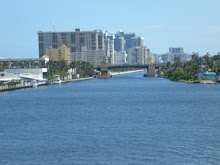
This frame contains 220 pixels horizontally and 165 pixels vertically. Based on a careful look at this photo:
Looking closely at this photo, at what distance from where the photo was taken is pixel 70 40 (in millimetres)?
187000

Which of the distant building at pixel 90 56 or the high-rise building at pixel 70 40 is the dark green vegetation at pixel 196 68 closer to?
the distant building at pixel 90 56

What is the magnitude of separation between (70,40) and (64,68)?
6937cm

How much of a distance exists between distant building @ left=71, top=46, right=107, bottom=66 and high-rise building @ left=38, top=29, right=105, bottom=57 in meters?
3.30

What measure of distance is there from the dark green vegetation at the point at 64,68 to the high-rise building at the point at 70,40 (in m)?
48.3

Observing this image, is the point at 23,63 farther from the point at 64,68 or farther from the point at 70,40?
the point at 70,40

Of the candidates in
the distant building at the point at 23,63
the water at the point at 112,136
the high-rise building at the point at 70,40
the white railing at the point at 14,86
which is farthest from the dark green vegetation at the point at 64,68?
the water at the point at 112,136

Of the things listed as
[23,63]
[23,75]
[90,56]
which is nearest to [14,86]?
[23,75]

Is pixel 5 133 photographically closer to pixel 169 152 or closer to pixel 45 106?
pixel 169 152

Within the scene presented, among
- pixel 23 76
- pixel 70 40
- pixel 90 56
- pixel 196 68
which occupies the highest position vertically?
pixel 70 40

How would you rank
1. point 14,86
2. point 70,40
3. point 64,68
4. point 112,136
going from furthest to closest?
point 70,40
point 64,68
point 14,86
point 112,136

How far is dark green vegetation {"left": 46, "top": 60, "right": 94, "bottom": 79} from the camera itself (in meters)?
110

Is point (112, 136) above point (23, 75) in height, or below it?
below

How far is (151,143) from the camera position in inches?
949

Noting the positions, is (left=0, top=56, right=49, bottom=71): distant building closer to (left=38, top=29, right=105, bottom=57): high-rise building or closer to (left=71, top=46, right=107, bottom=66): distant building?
(left=71, top=46, right=107, bottom=66): distant building
